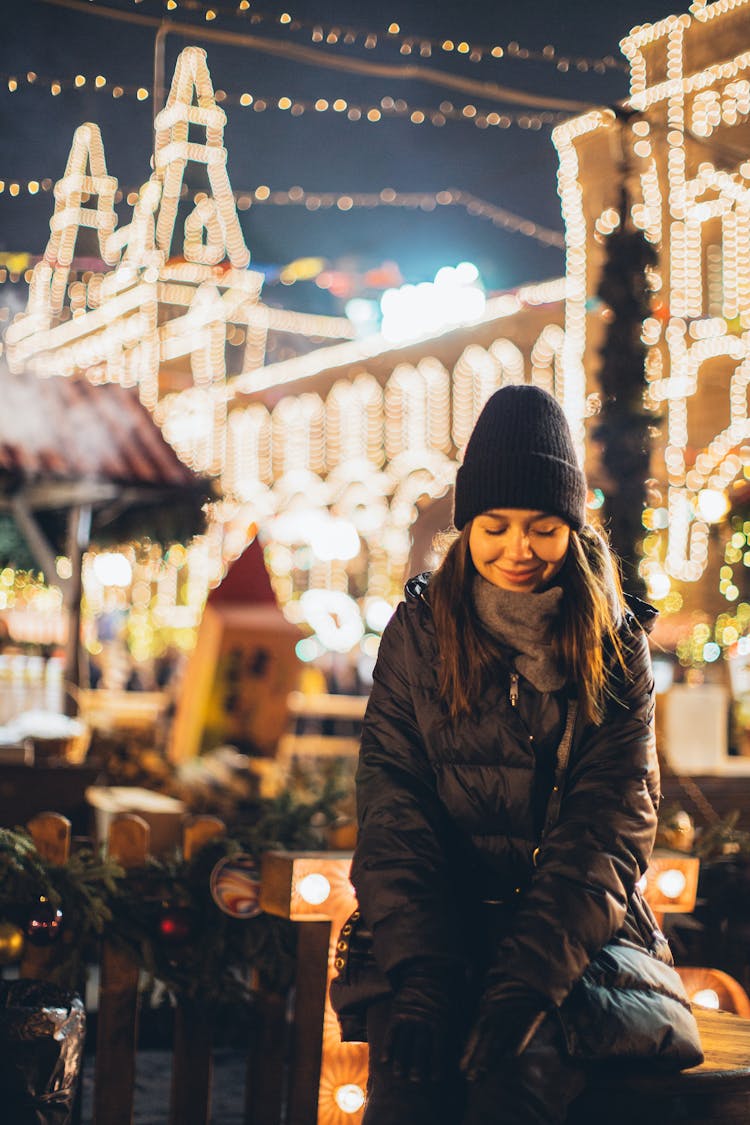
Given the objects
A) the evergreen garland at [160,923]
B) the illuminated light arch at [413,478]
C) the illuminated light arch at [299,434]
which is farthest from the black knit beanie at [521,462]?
the illuminated light arch at [299,434]

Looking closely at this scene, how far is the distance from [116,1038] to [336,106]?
19.1ft

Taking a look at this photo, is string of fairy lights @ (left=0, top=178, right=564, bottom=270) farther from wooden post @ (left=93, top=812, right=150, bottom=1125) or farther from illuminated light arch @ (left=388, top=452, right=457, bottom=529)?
illuminated light arch @ (left=388, top=452, right=457, bottom=529)

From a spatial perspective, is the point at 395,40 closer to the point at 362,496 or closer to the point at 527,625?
the point at 527,625

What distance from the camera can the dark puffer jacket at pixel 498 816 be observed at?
2.58 meters

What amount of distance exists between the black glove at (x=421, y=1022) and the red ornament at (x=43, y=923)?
1426mm

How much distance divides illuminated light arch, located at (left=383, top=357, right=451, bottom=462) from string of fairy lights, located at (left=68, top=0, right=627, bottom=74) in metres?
24.3

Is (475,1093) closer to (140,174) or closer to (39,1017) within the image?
(39,1017)

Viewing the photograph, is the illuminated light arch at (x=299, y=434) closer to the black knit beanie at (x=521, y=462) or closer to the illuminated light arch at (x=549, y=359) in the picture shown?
the illuminated light arch at (x=549, y=359)

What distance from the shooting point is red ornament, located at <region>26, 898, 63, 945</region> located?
362cm

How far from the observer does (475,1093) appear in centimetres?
241

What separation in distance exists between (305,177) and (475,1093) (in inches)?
268

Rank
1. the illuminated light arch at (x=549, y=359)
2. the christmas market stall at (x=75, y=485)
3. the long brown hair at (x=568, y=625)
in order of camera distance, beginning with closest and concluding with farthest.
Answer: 1. the long brown hair at (x=568, y=625)
2. the christmas market stall at (x=75, y=485)
3. the illuminated light arch at (x=549, y=359)

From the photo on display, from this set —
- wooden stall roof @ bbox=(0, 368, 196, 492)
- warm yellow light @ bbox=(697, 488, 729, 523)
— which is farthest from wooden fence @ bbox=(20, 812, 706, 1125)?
warm yellow light @ bbox=(697, 488, 729, 523)

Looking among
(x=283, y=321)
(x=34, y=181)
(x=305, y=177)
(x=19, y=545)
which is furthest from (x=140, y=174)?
(x=283, y=321)
